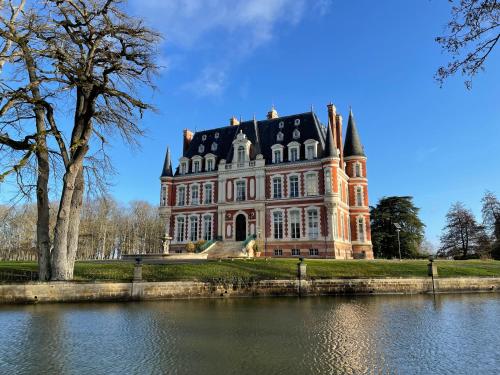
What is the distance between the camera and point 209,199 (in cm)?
3766

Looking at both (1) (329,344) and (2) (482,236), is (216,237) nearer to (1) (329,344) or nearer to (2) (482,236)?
(1) (329,344)

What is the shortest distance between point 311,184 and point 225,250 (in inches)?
375

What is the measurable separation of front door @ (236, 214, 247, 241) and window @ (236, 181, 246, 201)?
1651mm

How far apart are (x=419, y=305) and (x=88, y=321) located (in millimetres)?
12255

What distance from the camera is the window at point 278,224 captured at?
33688mm

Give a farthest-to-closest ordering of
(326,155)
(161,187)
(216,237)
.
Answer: (161,187) → (216,237) → (326,155)

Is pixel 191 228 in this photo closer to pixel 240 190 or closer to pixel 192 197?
pixel 192 197

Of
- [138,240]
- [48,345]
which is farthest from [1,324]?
[138,240]

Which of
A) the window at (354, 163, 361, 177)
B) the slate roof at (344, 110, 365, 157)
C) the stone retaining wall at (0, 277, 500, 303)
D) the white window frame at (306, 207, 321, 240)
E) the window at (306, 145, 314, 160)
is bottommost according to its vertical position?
the stone retaining wall at (0, 277, 500, 303)

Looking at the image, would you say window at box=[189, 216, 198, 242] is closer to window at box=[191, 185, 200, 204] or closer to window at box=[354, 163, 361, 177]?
window at box=[191, 185, 200, 204]

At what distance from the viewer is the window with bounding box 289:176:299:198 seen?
33.8 metres

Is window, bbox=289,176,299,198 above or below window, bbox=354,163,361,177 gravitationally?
below

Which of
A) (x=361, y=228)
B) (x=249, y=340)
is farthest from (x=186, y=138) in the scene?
(x=249, y=340)

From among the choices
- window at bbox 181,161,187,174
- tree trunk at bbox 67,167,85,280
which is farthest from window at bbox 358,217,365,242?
tree trunk at bbox 67,167,85,280
